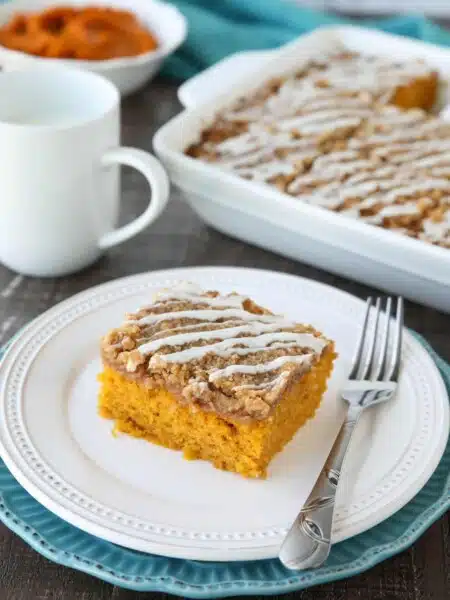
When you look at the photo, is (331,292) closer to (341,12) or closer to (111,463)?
(111,463)

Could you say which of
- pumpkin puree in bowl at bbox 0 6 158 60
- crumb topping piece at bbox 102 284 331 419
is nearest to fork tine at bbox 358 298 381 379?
crumb topping piece at bbox 102 284 331 419

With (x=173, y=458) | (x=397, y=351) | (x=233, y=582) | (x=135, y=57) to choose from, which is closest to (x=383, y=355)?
(x=397, y=351)

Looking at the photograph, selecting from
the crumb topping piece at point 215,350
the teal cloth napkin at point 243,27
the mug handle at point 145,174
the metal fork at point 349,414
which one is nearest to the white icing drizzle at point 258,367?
the crumb topping piece at point 215,350

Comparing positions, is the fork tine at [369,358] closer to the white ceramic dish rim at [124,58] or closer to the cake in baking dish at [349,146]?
the cake in baking dish at [349,146]

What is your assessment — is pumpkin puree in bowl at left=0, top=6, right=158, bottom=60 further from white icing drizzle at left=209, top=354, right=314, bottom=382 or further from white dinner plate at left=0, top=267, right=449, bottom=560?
white icing drizzle at left=209, top=354, right=314, bottom=382

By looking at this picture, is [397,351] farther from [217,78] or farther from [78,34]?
[78,34]

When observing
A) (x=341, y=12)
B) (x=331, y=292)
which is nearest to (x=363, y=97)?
(x=331, y=292)
